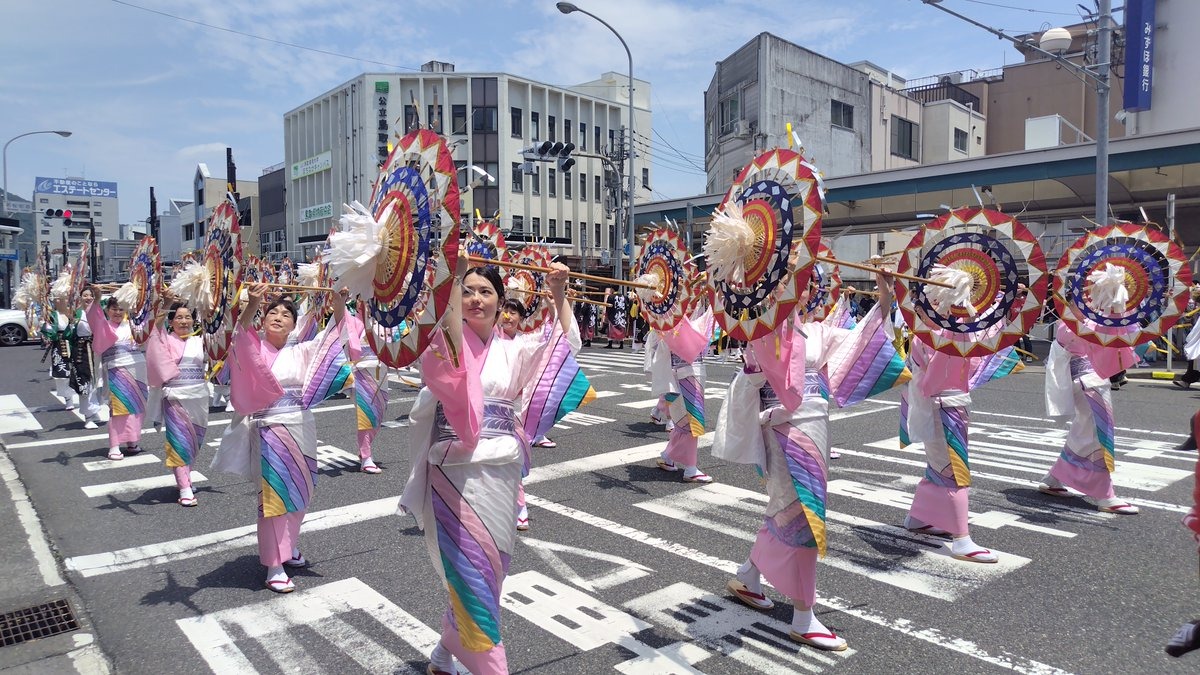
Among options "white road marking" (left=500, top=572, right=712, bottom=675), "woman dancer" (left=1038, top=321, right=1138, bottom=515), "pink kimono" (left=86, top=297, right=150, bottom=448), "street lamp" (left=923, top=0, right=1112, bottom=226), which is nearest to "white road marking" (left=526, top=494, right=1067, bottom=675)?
"white road marking" (left=500, top=572, right=712, bottom=675)

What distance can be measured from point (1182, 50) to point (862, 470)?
2101cm

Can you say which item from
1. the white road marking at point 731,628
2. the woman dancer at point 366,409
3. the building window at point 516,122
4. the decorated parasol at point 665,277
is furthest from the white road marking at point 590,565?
the building window at point 516,122

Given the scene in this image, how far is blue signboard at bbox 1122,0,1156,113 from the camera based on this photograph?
20.9m

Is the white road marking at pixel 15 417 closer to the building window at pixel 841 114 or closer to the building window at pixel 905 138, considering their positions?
the building window at pixel 841 114

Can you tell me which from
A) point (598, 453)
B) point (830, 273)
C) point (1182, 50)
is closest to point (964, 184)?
point (1182, 50)

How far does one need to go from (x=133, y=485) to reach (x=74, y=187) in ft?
260

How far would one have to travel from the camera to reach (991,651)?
3.77m

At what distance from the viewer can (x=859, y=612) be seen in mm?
4266

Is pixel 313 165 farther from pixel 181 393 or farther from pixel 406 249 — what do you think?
pixel 406 249

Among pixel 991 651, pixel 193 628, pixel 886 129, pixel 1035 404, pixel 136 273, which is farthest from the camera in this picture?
pixel 886 129

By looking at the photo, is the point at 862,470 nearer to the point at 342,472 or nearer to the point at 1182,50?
the point at 342,472

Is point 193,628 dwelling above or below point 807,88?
below

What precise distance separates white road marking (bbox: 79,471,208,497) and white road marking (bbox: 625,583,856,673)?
5.26 metres

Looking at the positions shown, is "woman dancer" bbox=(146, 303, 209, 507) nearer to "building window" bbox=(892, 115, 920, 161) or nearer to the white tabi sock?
the white tabi sock
